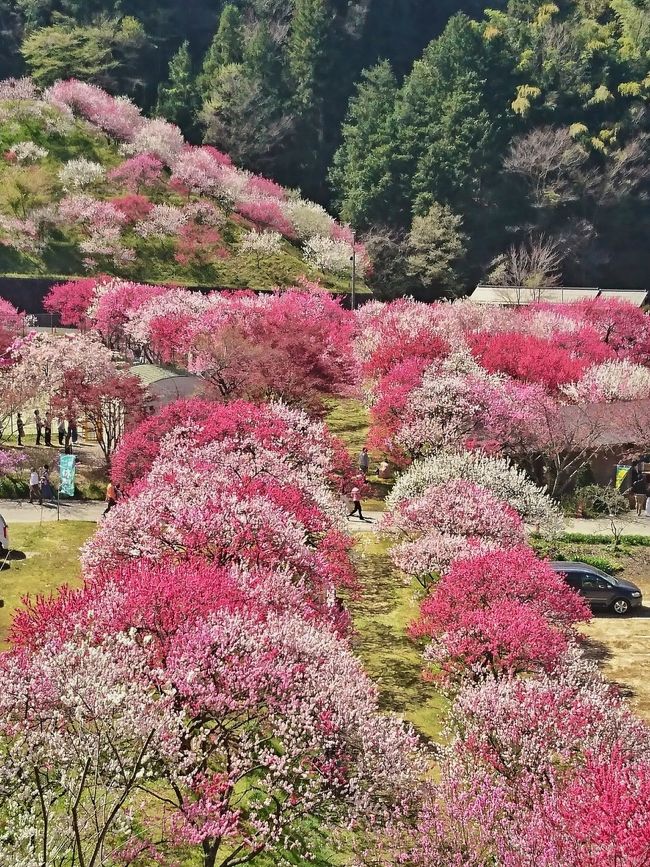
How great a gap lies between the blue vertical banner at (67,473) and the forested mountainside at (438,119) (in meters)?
44.1

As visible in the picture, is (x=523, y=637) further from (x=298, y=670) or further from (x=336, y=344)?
(x=336, y=344)

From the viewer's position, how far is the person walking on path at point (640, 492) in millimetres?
28375

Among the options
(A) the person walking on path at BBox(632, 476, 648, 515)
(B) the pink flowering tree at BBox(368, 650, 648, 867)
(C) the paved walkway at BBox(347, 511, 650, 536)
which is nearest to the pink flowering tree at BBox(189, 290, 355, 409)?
(C) the paved walkway at BBox(347, 511, 650, 536)

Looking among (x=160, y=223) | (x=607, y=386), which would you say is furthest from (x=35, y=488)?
(x=160, y=223)

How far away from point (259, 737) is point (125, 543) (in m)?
5.05

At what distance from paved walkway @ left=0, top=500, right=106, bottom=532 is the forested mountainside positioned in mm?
44100

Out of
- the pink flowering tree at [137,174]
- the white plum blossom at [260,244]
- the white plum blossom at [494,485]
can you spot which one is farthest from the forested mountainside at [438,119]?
the white plum blossom at [494,485]

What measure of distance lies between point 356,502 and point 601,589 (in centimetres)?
768

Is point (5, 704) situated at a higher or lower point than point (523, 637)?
higher

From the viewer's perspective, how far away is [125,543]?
44.4 ft

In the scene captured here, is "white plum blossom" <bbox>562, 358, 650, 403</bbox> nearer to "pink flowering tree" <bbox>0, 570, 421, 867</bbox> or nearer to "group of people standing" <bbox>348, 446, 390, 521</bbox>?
"group of people standing" <bbox>348, 446, 390, 521</bbox>

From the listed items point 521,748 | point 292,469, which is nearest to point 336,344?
point 292,469

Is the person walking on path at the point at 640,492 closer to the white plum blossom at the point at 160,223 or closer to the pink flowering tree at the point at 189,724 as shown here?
the pink flowering tree at the point at 189,724

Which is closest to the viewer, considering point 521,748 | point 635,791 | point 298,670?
point 635,791
